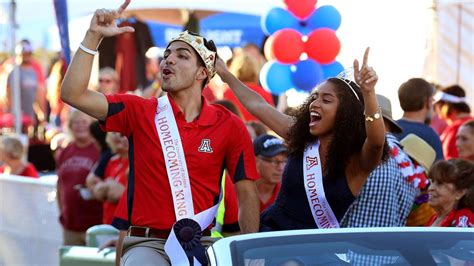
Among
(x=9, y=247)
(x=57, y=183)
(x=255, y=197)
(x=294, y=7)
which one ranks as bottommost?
(x=9, y=247)

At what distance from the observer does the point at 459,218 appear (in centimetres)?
693

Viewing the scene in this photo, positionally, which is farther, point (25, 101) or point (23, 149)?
point (25, 101)

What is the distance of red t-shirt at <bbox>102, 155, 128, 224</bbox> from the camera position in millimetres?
9406

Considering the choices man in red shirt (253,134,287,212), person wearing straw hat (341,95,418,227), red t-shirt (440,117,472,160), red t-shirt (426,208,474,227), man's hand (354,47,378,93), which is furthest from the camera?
red t-shirt (440,117,472,160)

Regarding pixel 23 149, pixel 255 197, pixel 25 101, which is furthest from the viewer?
pixel 25 101

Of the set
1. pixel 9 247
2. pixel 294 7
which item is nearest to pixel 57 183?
pixel 9 247

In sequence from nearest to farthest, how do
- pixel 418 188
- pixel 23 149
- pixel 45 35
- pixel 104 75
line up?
pixel 418 188 < pixel 23 149 < pixel 104 75 < pixel 45 35

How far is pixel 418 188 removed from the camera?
24.1ft

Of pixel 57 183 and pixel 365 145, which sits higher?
pixel 365 145

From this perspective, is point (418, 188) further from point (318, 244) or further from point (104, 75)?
point (104, 75)

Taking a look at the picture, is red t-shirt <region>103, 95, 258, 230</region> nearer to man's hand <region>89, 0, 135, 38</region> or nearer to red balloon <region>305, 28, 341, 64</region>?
man's hand <region>89, 0, 135, 38</region>

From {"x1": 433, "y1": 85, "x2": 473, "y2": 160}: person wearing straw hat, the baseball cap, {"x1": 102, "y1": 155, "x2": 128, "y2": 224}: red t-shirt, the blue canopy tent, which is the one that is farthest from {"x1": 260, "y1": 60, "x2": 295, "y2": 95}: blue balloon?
the blue canopy tent

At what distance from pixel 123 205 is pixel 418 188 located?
6.52 feet

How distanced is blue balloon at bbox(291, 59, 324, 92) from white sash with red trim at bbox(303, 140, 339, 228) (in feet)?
19.1
